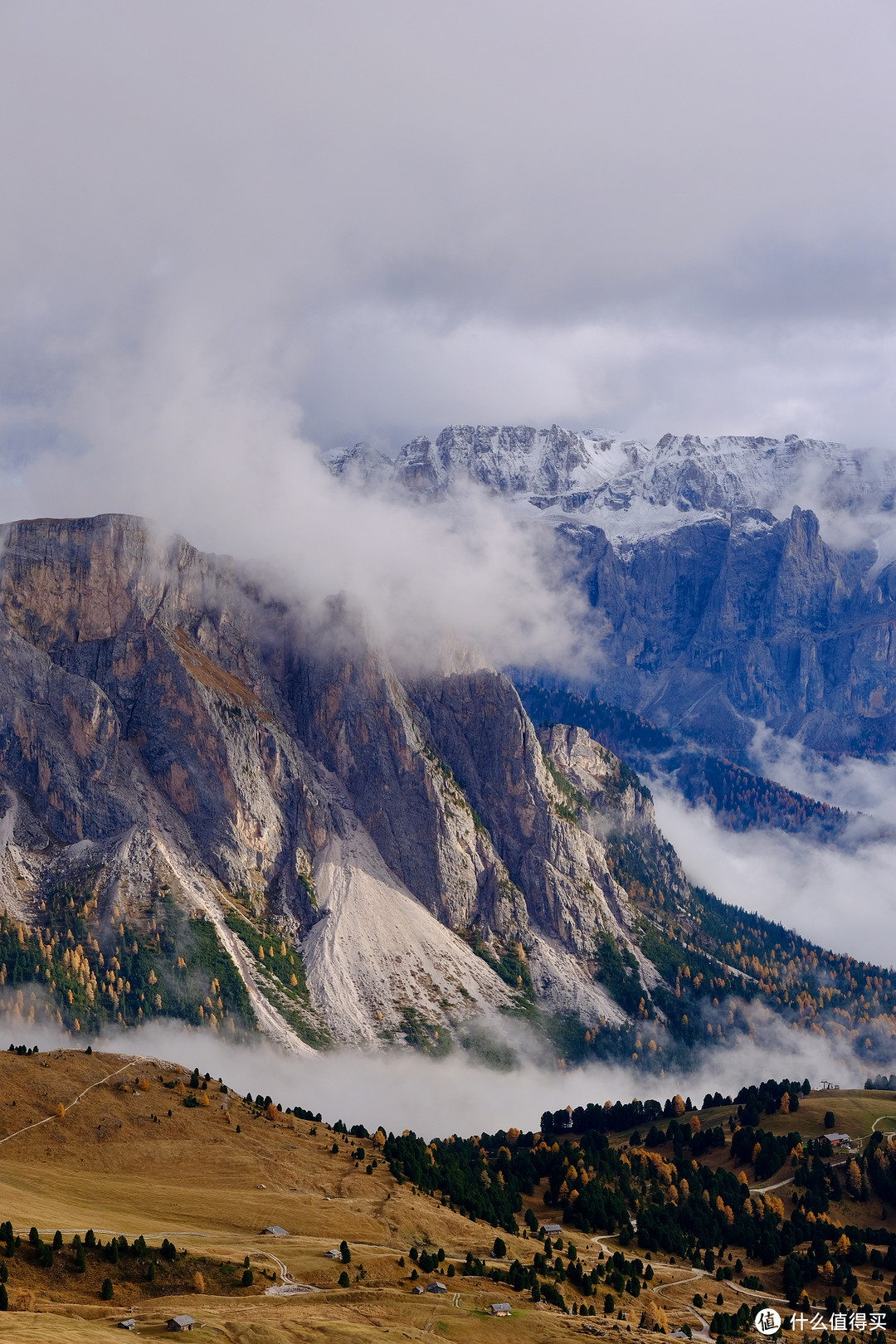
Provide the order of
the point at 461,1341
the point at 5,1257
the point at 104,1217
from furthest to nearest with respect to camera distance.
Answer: the point at 104,1217 → the point at 461,1341 → the point at 5,1257

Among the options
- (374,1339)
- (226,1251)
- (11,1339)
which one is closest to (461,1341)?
(374,1339)

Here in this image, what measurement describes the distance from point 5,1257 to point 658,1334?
98792 millimetres

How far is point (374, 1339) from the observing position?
519ft

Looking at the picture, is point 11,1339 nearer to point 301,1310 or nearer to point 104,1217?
point 301,1310

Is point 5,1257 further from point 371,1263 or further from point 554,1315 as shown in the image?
point 554,1315

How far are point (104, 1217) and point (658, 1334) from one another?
8542 cm

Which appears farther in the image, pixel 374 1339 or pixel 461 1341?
pixel 461 1341

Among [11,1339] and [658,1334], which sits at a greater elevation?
[11,1339]

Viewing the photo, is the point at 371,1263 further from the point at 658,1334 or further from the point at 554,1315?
the point at 658,1334

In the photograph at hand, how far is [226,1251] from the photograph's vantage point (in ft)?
588

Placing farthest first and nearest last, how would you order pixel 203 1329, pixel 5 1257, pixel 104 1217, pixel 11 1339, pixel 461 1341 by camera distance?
pixel 104 1217 → pixel 461 1341 → pixel 5 1257 → pixel 203 1329 → pixel 11 1339

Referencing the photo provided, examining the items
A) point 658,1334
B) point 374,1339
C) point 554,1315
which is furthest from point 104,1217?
point 658,1334

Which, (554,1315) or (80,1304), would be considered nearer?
(80,1304)

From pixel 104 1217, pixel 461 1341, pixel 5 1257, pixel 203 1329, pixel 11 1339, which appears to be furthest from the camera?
pixel 104 1217
